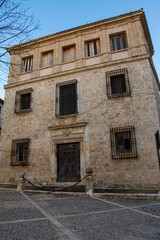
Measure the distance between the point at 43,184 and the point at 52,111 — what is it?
13.7 feet

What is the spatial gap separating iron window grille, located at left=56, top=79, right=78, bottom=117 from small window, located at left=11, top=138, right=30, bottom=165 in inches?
106

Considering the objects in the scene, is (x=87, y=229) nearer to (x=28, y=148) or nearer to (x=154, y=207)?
(x=154, y=207)

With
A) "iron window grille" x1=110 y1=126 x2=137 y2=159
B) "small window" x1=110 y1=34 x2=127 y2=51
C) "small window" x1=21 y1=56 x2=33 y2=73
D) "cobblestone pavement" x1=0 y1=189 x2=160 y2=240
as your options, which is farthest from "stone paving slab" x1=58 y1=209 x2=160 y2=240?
"small window" x1=21 y1=56 x2=33 y2=73

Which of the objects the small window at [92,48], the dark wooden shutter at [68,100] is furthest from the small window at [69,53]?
the dark wooden shutter at [68,100]

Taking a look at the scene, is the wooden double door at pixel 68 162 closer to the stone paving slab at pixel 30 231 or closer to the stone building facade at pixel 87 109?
the stone building facade at pixel 87 109

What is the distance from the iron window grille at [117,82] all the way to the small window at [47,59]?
170 inches

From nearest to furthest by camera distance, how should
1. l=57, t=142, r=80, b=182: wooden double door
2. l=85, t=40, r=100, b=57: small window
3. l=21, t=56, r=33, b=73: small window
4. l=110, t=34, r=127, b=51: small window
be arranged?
l=57, t=142, r=80, b=182: wooden double door → l=110, t=34, r=127, b=51: small window → l=85, t=40, r=100, b=57: small window → l=21, t=56, r=33, b=73: small window

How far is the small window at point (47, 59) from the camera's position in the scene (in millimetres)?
11961

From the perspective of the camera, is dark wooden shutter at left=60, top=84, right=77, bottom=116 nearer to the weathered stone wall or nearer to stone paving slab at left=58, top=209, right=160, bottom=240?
the weathered stone wall

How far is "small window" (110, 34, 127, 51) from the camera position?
10534mm

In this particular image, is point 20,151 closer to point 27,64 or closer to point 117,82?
point 27,64

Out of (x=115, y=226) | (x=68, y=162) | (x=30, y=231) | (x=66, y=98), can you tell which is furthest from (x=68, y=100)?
(x=30, y=231)

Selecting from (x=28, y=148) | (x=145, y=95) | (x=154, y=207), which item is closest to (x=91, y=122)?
(x=145, y=95)

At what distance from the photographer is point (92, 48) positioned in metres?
11.1
